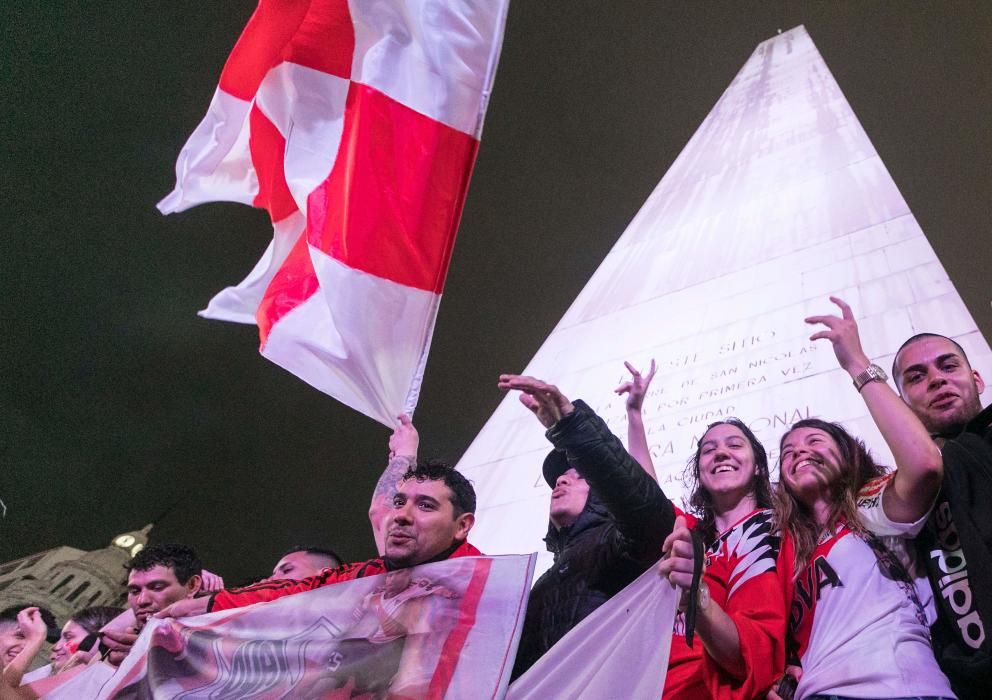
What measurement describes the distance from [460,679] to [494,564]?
0.27 meters

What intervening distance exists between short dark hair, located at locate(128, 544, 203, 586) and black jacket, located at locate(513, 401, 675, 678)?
1085 millimetres

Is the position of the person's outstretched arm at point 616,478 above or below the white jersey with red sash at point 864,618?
above

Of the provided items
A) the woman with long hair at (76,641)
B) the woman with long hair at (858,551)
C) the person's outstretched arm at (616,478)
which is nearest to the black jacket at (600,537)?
the person's outstretched arm at (616,478)

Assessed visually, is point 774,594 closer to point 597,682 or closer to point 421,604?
point 597,682

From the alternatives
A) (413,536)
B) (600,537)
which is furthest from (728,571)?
(413,536)

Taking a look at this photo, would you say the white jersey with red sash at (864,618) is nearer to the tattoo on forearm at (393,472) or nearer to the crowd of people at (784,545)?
the crowd of people at (784,545)

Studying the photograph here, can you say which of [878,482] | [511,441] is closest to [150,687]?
[878,482]

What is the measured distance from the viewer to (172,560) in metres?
2.29

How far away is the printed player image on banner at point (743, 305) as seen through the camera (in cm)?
254

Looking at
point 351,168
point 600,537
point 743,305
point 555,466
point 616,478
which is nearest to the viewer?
point 616,478

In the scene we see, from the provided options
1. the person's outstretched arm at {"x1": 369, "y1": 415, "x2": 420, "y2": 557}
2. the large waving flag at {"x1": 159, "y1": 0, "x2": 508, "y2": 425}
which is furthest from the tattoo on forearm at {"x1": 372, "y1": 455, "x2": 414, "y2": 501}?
the large waving flag at {"x1": 159, "y1": 0, "x2": 508, "y2": 425}

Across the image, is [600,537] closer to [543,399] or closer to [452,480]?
[543,399]

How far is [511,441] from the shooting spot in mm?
3234

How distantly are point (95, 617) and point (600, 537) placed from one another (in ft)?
5.65
